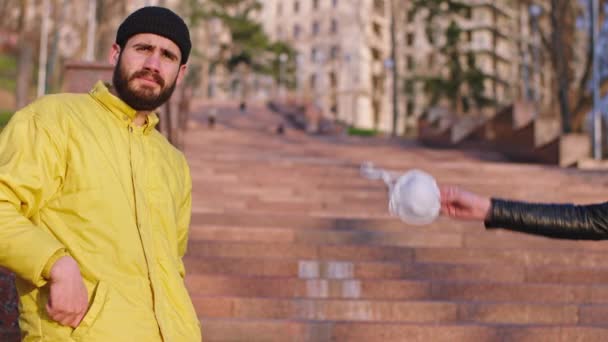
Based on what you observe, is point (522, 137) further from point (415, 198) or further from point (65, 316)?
point (65, 316)

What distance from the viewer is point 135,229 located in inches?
84.4

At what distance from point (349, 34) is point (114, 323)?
65958mm

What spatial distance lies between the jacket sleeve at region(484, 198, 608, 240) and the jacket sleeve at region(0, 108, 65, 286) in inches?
49.3

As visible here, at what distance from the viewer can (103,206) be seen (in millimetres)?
2094

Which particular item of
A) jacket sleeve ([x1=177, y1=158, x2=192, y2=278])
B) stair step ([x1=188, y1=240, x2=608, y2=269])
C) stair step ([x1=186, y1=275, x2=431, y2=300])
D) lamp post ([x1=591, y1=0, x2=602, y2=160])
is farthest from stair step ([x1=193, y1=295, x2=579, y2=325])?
lamp post ([x1=591, y1=0, x2=602, y2=160])

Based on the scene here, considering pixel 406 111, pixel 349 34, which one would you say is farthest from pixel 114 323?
pixel 349 34

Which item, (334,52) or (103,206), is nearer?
(103,206)

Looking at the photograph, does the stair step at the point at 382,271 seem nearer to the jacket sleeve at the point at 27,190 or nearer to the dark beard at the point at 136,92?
the dark beard at the point at 136,92

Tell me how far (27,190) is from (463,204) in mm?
1244

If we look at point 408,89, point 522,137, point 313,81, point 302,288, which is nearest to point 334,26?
point 313,81

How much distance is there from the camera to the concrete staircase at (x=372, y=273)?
4.27 meters

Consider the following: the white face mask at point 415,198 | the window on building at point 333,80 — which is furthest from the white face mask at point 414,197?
the window on building at point 333,80

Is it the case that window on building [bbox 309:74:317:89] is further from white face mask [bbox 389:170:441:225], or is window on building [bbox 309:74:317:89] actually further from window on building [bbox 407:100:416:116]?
white face mask [bbox 389:170:441:225]

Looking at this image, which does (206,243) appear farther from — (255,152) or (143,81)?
(255,152)
